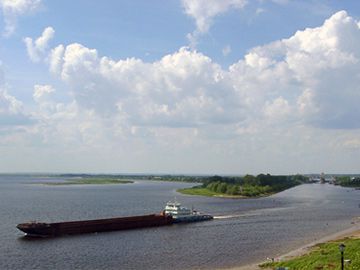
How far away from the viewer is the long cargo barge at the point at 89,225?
281ft

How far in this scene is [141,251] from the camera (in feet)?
239

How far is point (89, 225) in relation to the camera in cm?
9281

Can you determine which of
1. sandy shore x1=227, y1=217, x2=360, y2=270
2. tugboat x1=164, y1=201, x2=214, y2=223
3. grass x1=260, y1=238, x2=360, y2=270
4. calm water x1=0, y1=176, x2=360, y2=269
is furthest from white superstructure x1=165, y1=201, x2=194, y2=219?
grass x1=260, y1=238, x2=360, y2=270

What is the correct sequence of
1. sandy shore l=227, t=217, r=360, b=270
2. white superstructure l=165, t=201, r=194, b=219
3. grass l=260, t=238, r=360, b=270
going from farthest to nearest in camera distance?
1. white superstructure l=165, t=201, r=194, b=219
2. sandy shore l=227, t=217, r=360, b=270
3. grass l=260, t=238, r=360, b=270

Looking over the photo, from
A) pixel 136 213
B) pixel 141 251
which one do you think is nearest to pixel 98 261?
pixel 141 251

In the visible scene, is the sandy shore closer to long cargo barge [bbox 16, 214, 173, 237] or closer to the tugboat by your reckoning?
the tugboat

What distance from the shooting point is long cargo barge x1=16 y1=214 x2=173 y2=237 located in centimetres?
8556

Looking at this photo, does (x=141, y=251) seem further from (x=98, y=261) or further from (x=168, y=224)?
(x=168, y=224)

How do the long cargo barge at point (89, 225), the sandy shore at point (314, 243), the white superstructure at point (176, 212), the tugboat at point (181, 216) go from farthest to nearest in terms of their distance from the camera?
the white superstructure at point (176, 212) < the tugboat at point (181, 216) < the long cargo barge at point (89, 225) < the sandy shore at point (314, 243)

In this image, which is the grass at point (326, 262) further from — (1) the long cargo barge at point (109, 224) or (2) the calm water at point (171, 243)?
(1) the long cargo barge at point (109, 224)

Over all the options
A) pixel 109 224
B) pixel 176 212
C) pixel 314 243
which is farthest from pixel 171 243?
pixel 176 212

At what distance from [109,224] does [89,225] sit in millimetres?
4769

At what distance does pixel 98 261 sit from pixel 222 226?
1682 inches

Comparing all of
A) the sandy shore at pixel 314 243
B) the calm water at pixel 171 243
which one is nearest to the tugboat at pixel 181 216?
the calm water at pixel 171 243
